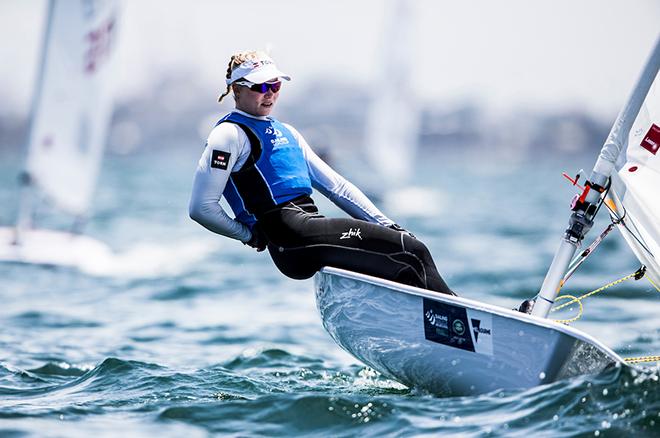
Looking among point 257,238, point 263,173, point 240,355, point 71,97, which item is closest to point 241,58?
point 263,173

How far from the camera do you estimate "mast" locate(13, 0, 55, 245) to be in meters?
10.5

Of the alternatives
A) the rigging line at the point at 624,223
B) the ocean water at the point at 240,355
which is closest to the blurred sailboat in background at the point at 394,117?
the ocean water at the point at 240,355

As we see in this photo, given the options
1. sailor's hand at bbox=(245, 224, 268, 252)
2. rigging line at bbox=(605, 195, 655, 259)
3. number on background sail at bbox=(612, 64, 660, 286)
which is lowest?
sailor's hand at bbox=(245, 224, 268, 252)

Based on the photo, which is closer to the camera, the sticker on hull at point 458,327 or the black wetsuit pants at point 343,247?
the sticker on hull at point 458,327

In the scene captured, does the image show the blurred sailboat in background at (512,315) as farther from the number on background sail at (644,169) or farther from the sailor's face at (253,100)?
the sailor's face at (253,100)

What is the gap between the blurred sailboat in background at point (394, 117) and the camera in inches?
918

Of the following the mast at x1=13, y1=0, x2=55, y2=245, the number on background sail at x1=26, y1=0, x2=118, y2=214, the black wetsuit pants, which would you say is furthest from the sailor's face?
the number on background sail at x1=26, y1=0, x2=118, y2=214

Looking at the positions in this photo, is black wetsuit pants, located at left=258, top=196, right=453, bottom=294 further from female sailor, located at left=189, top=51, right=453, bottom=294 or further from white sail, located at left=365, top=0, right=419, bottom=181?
white sail, located at left=365, top=0, right=419, bottom=181

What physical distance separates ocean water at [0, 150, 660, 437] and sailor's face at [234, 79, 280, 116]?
1197 mm

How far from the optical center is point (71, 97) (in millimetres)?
10852

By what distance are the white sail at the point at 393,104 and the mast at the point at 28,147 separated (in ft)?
44.4

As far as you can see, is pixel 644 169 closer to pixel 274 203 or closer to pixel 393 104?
pixel 274 203

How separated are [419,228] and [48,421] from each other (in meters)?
14.5

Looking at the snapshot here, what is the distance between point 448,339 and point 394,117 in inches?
808
